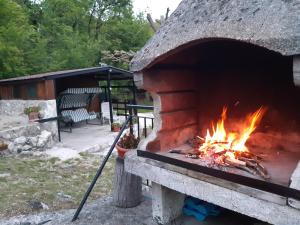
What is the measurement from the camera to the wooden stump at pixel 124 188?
394 centimetres

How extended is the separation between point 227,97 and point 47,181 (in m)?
4.16

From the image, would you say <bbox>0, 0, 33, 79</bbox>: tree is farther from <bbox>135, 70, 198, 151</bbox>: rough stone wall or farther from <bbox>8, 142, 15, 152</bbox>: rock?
<bbox>135, 70, 198, 151</bbox>: rough stone wall

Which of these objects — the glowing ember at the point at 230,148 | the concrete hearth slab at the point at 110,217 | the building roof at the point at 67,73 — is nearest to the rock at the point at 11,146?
the building roof at the point at 67,73

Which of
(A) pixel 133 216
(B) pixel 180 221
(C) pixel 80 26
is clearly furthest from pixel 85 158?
(C) pixel 80 26

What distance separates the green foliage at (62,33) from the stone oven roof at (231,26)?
40.8 ft

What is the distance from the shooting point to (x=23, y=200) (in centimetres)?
487

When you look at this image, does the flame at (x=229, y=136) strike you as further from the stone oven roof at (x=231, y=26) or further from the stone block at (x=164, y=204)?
the stone oven roof at (x=231, y=26)

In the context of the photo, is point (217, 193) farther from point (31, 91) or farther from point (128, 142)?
point (31, 91)

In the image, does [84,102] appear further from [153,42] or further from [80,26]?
[80,26]

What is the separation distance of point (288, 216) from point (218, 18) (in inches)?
60.2

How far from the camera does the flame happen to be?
2.99 m

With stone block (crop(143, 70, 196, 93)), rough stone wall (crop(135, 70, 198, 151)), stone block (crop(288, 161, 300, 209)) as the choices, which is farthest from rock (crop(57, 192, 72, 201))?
stone block (crop(288, 161, 300, 209))

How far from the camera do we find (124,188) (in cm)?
398

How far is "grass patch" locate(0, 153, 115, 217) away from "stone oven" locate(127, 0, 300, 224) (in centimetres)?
235
